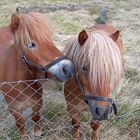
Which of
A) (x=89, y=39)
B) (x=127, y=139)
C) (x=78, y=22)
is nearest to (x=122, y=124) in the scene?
Result: (x=127, y=139)

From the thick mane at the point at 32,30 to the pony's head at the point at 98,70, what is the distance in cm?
32

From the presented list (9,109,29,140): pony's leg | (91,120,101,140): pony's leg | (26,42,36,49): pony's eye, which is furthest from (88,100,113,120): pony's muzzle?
(9,109,29,140): pony's leg

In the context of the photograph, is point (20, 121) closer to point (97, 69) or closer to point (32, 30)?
point (32, 30)

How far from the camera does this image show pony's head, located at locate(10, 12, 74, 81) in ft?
9.53

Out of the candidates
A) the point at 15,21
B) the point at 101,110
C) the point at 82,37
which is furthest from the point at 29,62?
the point at 101,110

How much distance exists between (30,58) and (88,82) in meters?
0.55

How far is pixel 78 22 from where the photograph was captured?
7117 mm

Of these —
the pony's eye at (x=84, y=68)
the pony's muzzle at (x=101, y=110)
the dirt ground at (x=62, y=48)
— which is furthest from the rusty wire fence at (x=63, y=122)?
the pony's muzzle at (x=101, y=110)

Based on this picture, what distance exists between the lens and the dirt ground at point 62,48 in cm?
373

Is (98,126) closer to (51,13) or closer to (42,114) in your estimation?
(42,114)

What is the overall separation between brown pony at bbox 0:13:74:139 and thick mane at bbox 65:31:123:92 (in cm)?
16

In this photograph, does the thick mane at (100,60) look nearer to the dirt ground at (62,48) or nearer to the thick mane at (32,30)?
the thick mane at (32,30)

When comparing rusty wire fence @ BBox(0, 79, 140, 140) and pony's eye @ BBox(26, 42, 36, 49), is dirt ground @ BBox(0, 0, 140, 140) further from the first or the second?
pony's eye @ BBox(26, 42, 36, 49)

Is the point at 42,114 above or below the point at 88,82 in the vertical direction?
below
